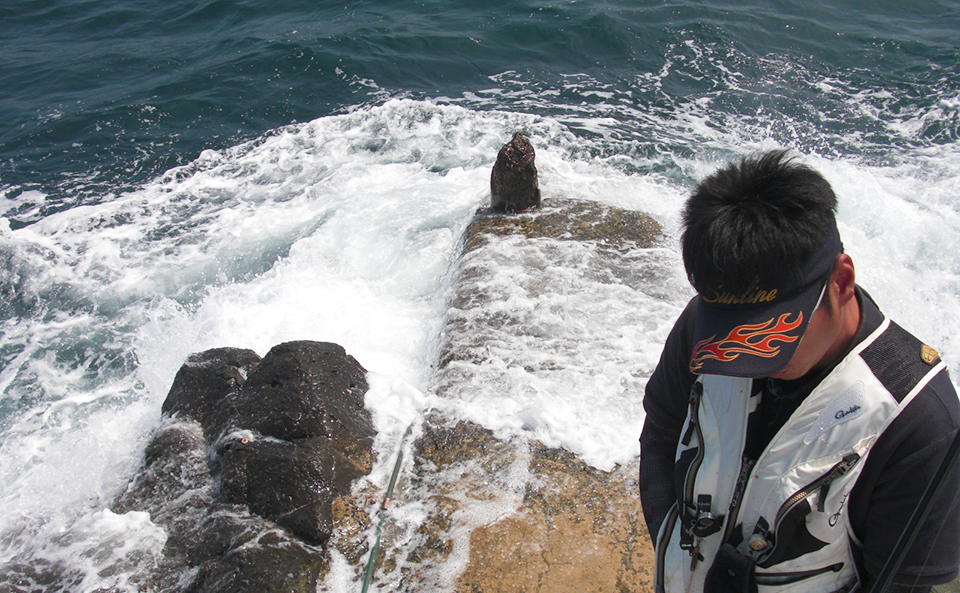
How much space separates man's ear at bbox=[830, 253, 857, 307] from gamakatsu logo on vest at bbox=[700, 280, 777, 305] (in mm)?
143

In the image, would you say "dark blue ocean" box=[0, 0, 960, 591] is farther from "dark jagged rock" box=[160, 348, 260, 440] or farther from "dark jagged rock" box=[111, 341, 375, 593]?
"dark jagged rock" box=[160, 348, 260, 440]

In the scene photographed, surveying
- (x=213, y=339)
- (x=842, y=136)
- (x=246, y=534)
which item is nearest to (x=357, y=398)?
(x=246, y=534)

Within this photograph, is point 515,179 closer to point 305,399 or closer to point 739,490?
point 305,399

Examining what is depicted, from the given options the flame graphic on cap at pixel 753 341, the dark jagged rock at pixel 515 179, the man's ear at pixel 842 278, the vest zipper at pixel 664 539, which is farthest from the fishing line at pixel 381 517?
the dark jagged rock at pixel 515 179

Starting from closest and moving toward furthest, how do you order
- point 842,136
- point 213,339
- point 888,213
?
point 213,339, point 888,213, point 842,136

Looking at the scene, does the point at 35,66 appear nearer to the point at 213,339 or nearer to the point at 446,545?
the point at 213,339

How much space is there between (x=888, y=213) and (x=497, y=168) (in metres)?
4.51

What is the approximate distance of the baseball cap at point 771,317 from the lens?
122cm

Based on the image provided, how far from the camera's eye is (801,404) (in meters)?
1.32

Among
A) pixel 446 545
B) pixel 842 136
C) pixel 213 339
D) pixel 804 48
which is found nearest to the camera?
pixel 446 545

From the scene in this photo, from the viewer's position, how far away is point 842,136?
26.9ft

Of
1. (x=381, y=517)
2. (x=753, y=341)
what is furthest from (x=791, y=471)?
(x=381, y=517)

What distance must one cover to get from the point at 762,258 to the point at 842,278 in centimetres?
21

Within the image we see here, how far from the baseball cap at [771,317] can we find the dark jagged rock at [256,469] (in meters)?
2.38
